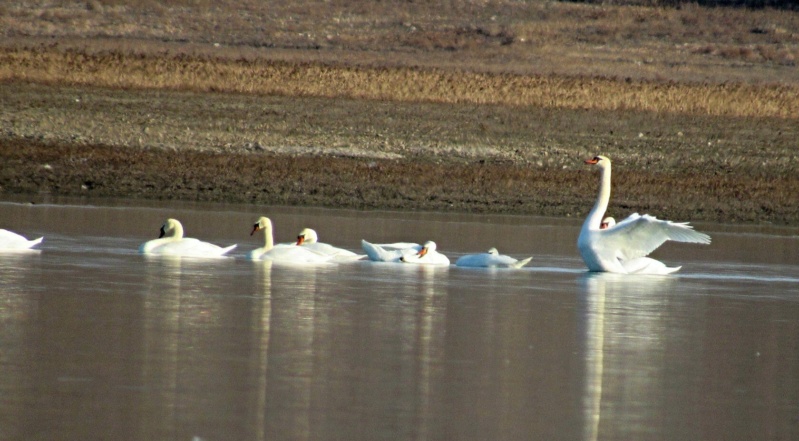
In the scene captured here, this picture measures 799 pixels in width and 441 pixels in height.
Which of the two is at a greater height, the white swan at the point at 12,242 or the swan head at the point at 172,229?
the swan head at the point at 172,229

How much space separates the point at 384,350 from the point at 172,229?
5.55 metres

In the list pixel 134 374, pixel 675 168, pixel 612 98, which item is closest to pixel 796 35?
pixel 612 98

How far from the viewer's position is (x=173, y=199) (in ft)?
55.4

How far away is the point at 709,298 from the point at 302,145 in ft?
32.3

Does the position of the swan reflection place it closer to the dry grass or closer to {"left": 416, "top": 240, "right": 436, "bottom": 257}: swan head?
{"left": 416, "top": 240, "right": 436, "bottom": 257}: swan head

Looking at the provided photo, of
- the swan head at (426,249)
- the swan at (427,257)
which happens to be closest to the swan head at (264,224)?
the swan at (427,257)

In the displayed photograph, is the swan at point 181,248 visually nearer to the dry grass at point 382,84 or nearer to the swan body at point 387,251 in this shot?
the swan body at point 387,251

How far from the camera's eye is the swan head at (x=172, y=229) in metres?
12.4

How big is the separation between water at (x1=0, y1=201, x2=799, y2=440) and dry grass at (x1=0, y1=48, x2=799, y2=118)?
40.9 feet

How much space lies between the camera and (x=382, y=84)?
2605 cm

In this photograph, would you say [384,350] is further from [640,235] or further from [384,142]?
[384,142]

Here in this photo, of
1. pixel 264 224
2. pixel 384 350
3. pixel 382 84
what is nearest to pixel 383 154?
pixel 264 224

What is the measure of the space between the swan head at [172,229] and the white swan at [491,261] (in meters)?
2.37

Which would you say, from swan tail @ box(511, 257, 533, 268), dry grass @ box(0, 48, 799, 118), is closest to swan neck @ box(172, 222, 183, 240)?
swan tail @ box(511, 257, 533, 268)
